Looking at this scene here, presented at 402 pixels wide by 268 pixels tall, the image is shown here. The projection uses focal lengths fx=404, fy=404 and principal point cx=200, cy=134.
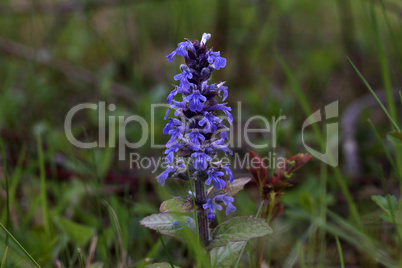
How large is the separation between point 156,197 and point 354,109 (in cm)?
171

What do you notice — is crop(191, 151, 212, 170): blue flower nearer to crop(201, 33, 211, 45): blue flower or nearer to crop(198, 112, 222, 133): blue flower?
crop(198, 112, 222, 133): blue flower

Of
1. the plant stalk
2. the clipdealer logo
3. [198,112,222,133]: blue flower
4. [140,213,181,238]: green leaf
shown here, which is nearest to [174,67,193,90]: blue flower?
[198,112,222,133]: blue flower

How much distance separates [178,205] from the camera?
133cm

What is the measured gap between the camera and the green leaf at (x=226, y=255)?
4.42 ft

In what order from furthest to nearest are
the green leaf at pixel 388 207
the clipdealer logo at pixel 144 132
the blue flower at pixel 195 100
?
the clipdealer logo at pixel 144 132 < the green leaf at pixel 388 207 < the blue flower at pixel 195 100

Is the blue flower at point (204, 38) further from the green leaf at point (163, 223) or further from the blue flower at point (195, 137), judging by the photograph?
the green leaf at point (163, 223)

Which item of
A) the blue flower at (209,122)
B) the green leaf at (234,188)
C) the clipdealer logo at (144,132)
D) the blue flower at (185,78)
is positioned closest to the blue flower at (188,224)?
the green leaf at (234,188)

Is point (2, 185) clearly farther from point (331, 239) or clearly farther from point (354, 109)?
point (354, 109)

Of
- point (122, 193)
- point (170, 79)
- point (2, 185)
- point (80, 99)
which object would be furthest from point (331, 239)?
point (80, 99)

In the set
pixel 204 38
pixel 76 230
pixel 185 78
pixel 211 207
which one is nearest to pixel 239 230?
pixel 211 207

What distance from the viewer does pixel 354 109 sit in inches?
123

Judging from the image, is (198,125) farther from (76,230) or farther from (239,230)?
(76,230)

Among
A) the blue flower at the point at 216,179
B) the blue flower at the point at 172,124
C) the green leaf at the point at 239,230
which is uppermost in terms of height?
the blue flower at the point at 172,124

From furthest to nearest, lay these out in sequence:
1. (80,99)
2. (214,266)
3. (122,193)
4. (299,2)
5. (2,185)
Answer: (299,2) → (80,99) → (122,193) → (2,185) → (214,266)
